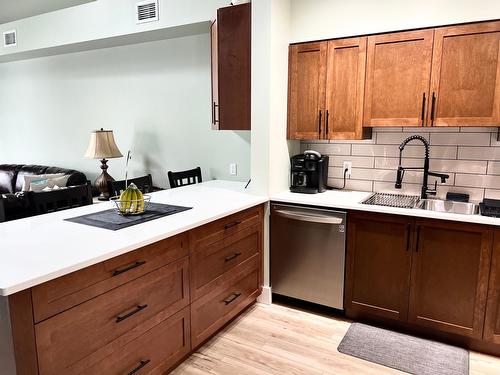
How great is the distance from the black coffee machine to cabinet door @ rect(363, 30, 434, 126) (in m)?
0.49

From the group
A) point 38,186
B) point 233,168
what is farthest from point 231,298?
point 38,186

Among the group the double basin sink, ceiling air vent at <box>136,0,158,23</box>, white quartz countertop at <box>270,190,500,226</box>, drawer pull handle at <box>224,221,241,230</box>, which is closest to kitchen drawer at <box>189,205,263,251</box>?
drawer pull handle at <box>224,221,241,230</box>

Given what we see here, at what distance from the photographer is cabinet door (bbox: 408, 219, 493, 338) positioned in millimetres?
2330

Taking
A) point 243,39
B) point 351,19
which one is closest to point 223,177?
point 243,39

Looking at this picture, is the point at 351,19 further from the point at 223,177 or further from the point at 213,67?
the point at 223,177

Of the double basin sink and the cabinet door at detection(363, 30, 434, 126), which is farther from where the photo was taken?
the double basin sink

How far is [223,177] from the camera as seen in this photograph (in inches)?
155

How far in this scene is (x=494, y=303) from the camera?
7.63 feet

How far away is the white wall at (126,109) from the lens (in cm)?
393

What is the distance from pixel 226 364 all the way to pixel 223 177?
2015 mm

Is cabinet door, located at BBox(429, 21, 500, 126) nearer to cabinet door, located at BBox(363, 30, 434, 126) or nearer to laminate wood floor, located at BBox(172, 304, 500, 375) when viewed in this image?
cabinet door, located at BBox(363, 30, 434, 126)

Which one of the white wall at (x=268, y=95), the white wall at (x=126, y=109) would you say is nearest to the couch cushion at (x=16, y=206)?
the white wall at (x=268, y=95)

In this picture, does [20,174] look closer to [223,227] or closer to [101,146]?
[101,146]

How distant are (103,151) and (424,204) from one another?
10.5 ft
